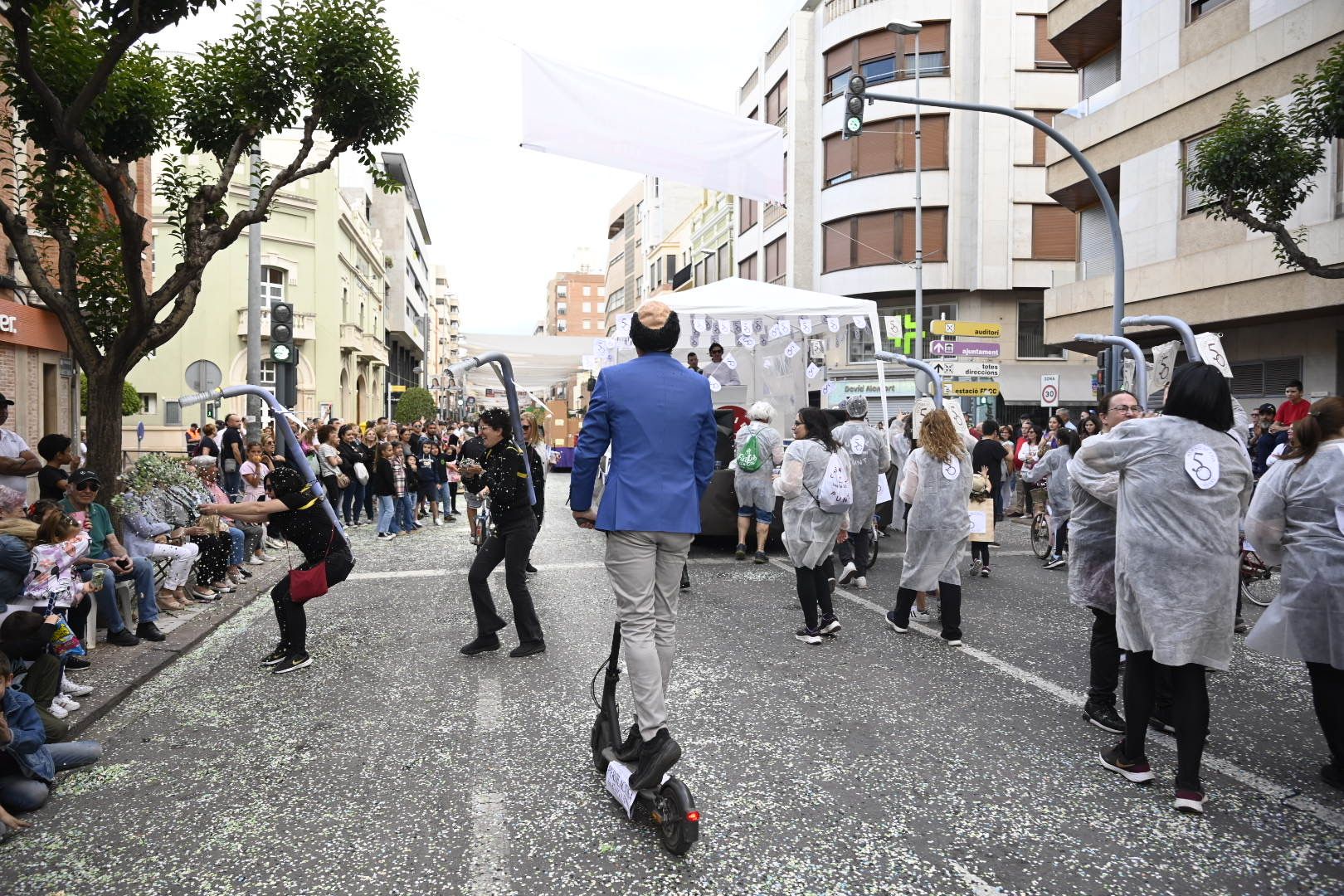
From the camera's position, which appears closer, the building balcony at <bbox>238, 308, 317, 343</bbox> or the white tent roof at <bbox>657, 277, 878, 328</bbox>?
the white tent roof at <bbox>657, 277, 878, 328</bbox>

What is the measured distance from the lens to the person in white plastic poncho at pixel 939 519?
6.57 metres

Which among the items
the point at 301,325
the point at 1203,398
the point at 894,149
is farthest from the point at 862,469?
the point at 301,325

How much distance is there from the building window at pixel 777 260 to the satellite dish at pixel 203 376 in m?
27.9

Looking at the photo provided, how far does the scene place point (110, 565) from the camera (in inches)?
247

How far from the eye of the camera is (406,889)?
121 inches

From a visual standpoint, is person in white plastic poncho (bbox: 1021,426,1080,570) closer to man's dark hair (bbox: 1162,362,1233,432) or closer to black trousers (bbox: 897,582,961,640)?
black trousers (bbox: 897,582,961,640)

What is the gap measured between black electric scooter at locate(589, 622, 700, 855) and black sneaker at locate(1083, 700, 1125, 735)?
243 cm

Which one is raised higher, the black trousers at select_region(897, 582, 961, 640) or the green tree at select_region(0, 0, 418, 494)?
the green tree at select_region(0, 0, 418, 494)

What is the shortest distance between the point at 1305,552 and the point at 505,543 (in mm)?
4720

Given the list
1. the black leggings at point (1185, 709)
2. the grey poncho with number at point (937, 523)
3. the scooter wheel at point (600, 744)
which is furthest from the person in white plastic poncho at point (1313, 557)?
the scooter wheel at point (600, 744)

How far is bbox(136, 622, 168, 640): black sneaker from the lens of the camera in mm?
6660

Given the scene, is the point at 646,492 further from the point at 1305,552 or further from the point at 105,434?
the point at 105,434

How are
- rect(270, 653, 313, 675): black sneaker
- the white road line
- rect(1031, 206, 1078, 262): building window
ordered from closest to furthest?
1. the white road line
2. rect(270, 653, 313, 675): black sneaker
3. rect(1031, 206, 1078, 262): building window

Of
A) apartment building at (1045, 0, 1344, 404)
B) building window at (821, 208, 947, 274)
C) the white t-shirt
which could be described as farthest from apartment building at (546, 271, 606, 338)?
the white t-shirt
